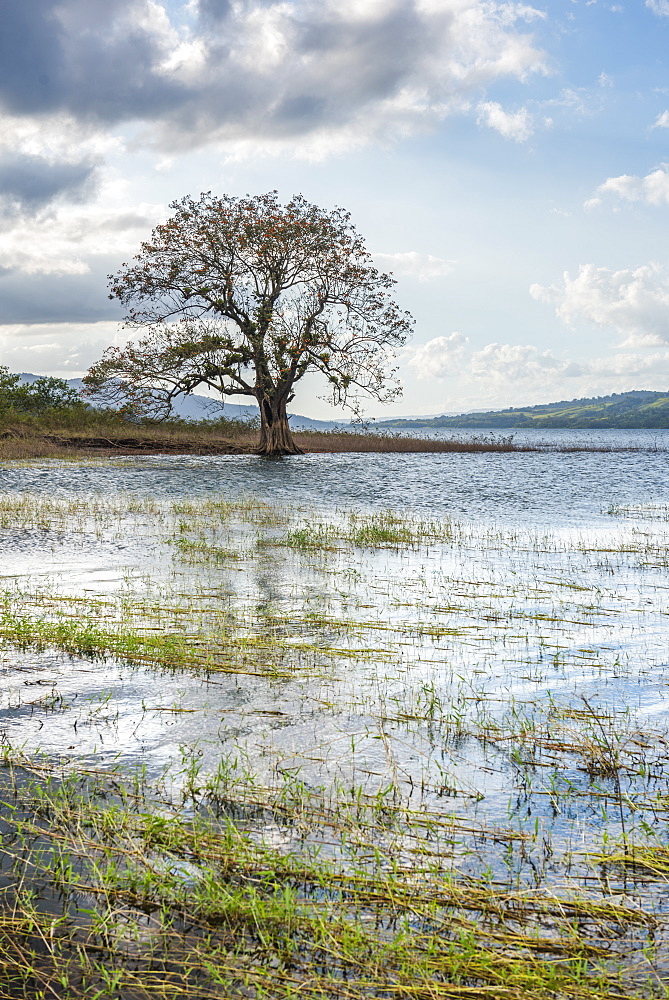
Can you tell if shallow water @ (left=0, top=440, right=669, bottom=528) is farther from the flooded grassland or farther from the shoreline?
the flooded grassland

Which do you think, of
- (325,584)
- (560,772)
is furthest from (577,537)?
(560,772)

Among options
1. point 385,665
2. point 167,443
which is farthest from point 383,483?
point 385,665

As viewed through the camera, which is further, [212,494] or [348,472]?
[348,472]

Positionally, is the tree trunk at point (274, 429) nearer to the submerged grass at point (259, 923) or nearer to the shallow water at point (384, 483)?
the shallow water at point (384, 483)

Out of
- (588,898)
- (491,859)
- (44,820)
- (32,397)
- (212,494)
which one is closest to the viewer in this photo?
(588,898)

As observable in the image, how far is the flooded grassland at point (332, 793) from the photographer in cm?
364

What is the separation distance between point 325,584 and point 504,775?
25.6 ft

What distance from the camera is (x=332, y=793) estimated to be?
5.37m

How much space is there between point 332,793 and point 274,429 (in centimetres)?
4615

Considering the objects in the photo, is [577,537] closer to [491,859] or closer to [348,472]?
[491,859]

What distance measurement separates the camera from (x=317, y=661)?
8656 millimetres

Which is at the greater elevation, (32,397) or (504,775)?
(32,397)

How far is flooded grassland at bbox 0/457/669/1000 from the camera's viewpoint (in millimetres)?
3637

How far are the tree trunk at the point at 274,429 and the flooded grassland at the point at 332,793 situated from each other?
1510 inches
